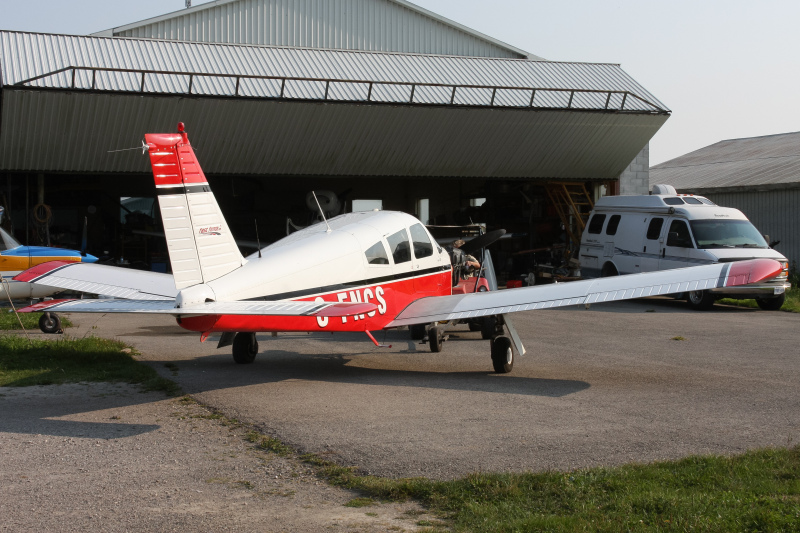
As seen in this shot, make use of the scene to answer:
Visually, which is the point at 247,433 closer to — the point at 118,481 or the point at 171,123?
the point at 118,481

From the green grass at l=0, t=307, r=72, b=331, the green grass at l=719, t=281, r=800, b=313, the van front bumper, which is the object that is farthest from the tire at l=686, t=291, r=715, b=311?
the green grass at l=0, t=307, r=72, b=331

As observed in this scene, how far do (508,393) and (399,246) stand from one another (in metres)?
2.68

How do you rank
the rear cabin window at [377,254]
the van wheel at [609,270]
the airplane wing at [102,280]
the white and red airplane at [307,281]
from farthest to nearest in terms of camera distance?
the van wheel at [609,270] → the airplane wing at [102,280] → the rear cabin window at [377,254] → the white and red airplane at [307,281]

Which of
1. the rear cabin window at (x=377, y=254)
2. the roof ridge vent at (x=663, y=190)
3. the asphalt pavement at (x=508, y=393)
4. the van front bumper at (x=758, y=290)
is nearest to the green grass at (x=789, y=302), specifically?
the van front bumper at (x=758, y=290)

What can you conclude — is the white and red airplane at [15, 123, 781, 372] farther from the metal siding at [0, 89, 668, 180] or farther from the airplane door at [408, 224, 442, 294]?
the metal siding at [0, 89, 668, 180]

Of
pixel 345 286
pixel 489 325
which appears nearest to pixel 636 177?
pixel 489 325

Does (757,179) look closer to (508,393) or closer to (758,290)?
(758,290)

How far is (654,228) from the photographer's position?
20438 millimetres

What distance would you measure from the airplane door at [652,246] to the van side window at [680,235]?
333 millimetres

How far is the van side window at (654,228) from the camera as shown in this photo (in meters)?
20.3

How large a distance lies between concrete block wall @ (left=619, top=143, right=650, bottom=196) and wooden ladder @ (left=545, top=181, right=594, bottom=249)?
125 centimetres

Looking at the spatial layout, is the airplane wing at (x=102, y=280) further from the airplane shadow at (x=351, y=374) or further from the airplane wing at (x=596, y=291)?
the airplane wing at (x=596, y=291)

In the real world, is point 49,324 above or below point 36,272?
below

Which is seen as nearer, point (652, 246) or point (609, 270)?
point (652, 246)
